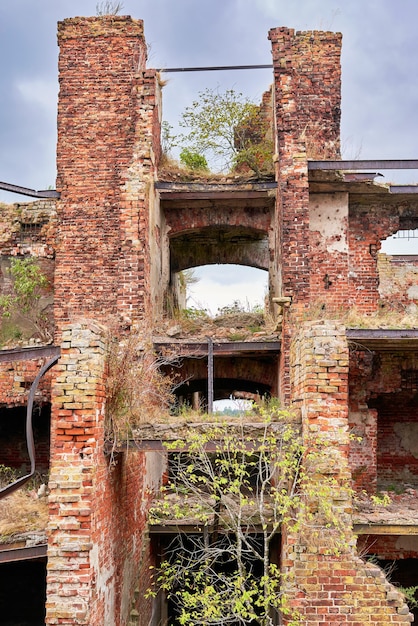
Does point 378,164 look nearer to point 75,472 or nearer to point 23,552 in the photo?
point 75,472

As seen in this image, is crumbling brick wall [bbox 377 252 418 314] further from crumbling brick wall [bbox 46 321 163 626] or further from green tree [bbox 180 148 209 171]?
crumbling brick wall [bbox 46 321 163 626]

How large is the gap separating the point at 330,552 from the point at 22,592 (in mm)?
7639

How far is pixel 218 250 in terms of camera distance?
1564 centimetres

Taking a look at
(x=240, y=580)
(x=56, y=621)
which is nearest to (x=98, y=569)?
(x=56, y=621)

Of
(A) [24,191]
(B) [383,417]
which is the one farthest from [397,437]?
(A) [24,191]

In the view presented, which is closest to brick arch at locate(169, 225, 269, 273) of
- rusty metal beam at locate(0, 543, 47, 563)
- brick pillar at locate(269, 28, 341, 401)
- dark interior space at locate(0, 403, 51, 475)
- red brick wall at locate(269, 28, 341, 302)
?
brick pillar at locate(269, 28, 341, 401)

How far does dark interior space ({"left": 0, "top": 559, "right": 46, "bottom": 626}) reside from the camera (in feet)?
36.1

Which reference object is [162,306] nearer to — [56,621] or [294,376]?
[294,376]

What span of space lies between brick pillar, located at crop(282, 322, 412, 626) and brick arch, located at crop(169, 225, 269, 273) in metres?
8.91

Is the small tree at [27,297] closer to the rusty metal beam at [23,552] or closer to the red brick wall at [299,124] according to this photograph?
the red brick wall at [299,124]

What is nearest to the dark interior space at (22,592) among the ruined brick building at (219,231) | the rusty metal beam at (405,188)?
the ruined brick building at (219,231)

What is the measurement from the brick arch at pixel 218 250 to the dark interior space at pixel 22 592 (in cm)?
793

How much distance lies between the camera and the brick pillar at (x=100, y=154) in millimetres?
11555

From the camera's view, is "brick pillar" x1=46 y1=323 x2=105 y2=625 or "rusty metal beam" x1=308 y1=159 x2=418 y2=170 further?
"rusty metal beam" x1=308 y1=159 x2=418 y2=170
